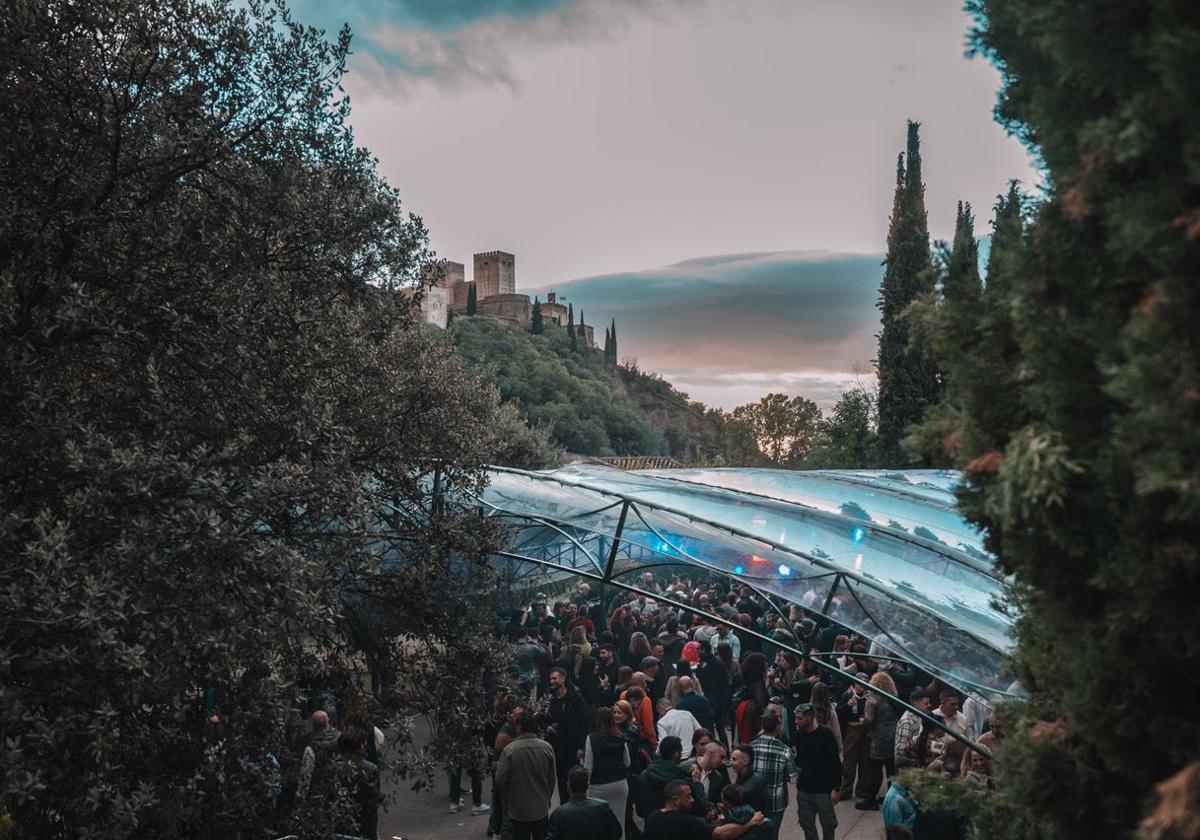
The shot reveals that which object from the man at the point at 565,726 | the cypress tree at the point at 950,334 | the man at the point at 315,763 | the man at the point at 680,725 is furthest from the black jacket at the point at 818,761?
the cypress tree at the point at 950,334

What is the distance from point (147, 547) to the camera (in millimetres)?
5684

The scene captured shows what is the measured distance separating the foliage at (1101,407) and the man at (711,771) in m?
4.88

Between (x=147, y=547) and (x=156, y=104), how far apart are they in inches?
137

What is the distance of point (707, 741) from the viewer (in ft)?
29.2

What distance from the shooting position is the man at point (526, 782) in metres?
8.57

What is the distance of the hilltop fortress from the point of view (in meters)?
115

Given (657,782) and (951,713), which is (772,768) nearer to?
(657,782)

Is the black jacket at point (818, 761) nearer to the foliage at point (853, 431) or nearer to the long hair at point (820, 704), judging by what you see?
the long hair at point (820, 704)

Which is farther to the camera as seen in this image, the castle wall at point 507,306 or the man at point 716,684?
the castle wall at point 507,306

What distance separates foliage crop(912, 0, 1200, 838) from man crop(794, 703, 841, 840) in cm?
524

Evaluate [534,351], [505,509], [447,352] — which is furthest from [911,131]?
[534,351]

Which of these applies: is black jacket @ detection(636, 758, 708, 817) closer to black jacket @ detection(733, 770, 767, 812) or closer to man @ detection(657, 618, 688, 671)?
black jacket @ detection(733, 770, 767, 812)

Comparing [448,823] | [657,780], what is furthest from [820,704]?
[448,823]

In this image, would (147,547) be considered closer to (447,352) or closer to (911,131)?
(447,352)
